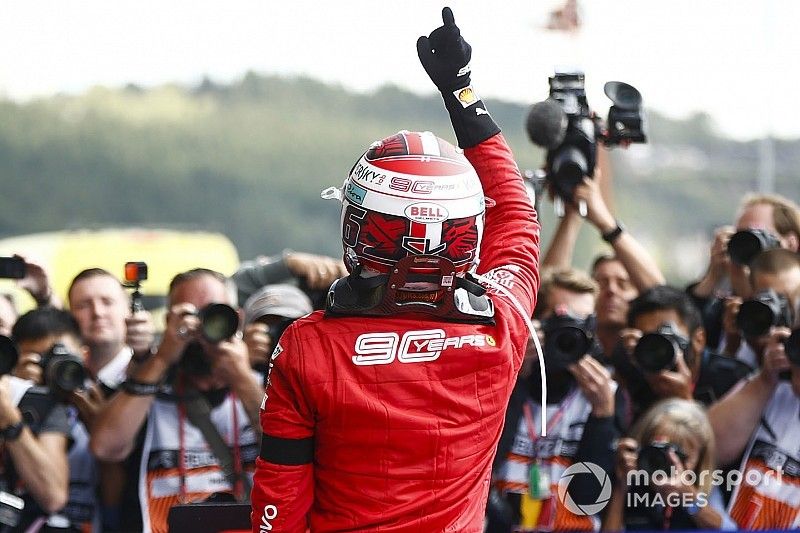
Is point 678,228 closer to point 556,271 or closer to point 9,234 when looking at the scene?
point 9,234

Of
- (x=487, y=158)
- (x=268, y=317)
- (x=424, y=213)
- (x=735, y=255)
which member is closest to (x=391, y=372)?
(x=424, y=213)

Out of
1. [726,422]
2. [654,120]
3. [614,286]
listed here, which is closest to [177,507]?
[726,422]

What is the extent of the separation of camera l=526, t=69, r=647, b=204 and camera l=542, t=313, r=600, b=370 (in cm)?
43

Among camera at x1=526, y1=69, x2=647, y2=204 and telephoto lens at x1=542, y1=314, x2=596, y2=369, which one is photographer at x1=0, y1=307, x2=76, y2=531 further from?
camera at x1=526, y1=69, x2=647, y2=204

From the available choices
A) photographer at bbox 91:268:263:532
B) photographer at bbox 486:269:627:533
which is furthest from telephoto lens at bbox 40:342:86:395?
photographer at bbox 486:269:627:533

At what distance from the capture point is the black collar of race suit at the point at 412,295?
7.15 ft

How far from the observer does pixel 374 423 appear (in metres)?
2.20

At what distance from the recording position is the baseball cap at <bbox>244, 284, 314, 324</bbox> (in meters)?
4.15

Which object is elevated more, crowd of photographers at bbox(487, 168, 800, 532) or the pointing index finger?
the pointing index finger

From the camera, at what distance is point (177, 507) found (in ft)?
8.25

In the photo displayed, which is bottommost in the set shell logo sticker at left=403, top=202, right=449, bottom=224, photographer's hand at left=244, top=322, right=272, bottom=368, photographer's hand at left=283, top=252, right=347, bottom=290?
photographer's hand at left=244, top=322, right=272, bottom=368

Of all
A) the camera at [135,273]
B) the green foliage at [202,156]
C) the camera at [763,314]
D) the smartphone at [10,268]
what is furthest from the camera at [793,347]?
the green foliage at [202,156]

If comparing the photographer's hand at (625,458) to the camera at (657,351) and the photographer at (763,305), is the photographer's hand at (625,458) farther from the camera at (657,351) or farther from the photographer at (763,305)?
the photographer at (763,305)

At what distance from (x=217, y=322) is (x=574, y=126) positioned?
46.7 inches
